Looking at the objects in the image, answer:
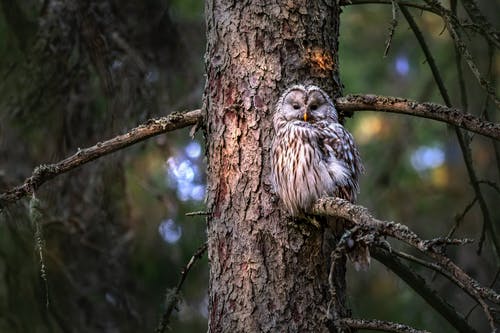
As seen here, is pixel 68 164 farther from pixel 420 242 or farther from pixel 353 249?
pixel 420 242

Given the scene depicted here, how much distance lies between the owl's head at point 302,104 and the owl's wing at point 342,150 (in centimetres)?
6

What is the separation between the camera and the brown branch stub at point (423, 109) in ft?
9.93

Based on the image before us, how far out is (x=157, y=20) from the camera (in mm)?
5297

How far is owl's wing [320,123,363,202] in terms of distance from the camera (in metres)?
3.67

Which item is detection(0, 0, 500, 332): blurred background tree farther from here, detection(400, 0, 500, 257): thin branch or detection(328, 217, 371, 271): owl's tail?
A: detection(328, 217, 371, 271): owl's tail

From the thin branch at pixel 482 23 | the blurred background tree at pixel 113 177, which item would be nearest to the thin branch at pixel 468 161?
the blurred background tree at pixel 113 177

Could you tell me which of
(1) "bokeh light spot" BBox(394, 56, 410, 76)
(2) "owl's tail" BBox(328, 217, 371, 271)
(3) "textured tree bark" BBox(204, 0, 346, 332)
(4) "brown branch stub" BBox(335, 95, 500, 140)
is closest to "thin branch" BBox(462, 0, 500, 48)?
(4) "brown branch stub" BBox(335, 95, 500, 140)

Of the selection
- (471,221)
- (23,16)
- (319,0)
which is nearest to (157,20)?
(23,16)

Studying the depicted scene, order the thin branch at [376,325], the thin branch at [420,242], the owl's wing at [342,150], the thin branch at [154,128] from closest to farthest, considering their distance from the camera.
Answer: the thin branch at [420,242]
the thin branch at [376,325]
the thin branch at [154,128]
the owl's wing at [342,150]

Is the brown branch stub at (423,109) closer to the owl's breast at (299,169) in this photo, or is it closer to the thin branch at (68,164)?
the owl's breast at (299,169)

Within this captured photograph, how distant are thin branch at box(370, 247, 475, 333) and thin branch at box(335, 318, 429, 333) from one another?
1.65 ft

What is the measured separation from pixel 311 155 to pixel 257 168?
0.33 meters

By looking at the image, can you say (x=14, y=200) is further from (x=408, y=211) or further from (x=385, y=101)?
(x=408, y=211)

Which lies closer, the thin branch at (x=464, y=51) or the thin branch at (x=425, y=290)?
the thin branch at (x=464, y=51)
